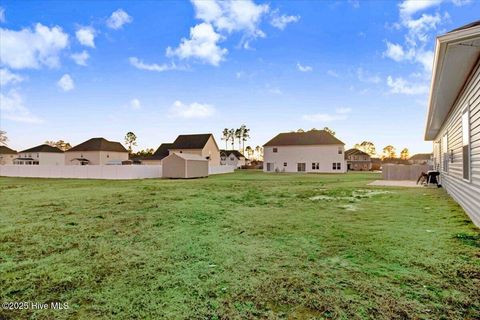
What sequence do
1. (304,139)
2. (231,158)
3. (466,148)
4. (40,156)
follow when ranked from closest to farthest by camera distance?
(466,148)
(304,139)
(40,156)
(231,158)

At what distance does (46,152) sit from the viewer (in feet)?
205

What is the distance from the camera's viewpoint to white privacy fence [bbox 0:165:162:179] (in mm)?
26172

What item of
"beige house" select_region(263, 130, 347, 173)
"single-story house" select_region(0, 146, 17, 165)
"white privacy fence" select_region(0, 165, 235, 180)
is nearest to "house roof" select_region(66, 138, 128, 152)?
"white privacy fence" select_region(0, 165, 235, 180)

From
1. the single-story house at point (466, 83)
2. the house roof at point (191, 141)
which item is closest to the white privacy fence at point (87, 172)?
the house roof at point (191, 141)

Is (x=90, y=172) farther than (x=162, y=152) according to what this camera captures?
No

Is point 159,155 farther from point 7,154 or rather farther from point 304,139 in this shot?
point 7,154

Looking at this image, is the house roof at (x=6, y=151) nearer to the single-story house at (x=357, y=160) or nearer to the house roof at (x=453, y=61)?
the single-story house at (x=357, y=160)

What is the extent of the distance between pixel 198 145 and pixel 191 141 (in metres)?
2.27

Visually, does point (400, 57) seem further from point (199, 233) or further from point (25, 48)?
point (25, 48)

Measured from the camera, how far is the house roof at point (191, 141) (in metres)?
47.1

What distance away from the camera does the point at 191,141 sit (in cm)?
4844

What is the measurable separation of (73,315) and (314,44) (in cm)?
1877

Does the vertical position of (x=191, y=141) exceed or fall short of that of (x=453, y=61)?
it exceeds it

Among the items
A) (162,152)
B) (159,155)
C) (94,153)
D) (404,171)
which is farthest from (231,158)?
(404,171)
